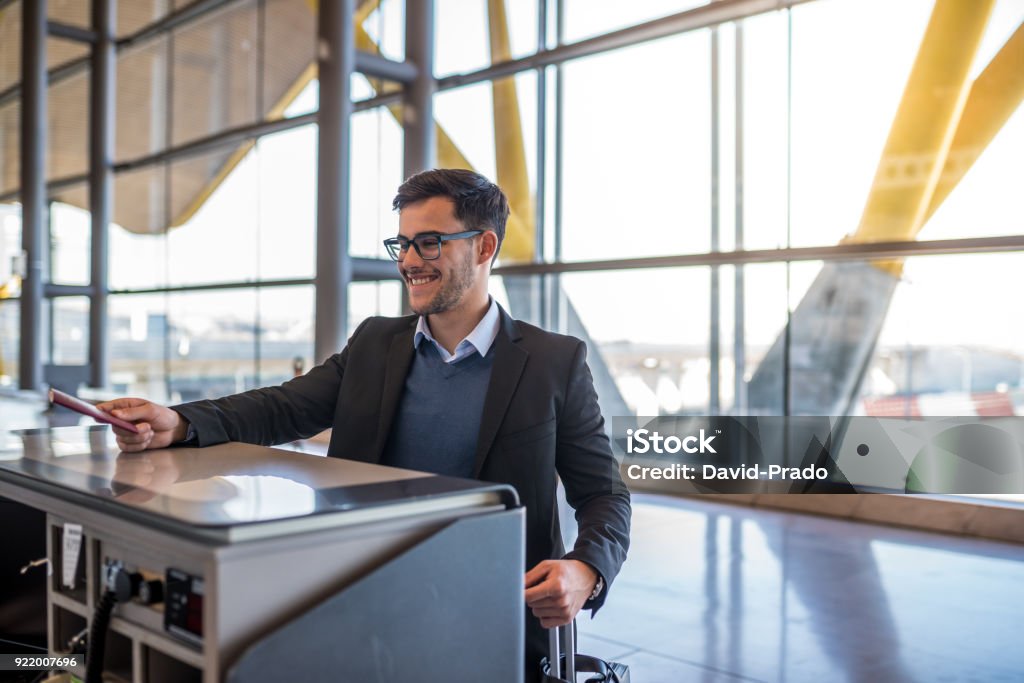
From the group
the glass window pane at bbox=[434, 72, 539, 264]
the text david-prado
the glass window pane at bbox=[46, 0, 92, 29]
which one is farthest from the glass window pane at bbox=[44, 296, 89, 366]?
the text david-prado

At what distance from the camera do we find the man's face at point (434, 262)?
182 cm

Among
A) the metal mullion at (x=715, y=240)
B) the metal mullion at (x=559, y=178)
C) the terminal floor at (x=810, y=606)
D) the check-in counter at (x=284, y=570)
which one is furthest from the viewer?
the metal mullion at (x=559, y=178)

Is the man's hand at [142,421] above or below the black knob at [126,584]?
above

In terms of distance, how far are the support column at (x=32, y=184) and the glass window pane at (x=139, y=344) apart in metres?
0.98

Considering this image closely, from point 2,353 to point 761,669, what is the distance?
13.8 m

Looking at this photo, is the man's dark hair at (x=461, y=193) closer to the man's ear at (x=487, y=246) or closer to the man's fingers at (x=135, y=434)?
the man's ear at (x=487, y=246)

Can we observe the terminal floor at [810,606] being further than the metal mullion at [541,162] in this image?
No

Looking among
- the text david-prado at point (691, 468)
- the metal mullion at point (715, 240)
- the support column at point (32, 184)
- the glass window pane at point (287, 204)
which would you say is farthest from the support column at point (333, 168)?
the support column at point (32, 184)

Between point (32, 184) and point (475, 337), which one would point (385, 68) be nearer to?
point (475, 337)

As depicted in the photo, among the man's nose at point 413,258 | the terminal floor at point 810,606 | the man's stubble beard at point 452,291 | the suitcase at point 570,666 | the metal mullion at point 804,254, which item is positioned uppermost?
the metal mullion at point 804,254

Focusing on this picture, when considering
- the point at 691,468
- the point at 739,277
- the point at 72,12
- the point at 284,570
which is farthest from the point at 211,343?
the point at 284,570

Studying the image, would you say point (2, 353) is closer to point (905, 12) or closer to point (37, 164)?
point (37, 164)

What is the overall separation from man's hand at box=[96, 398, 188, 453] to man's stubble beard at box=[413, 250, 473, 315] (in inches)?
20.5

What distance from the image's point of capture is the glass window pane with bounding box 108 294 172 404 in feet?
35.8
